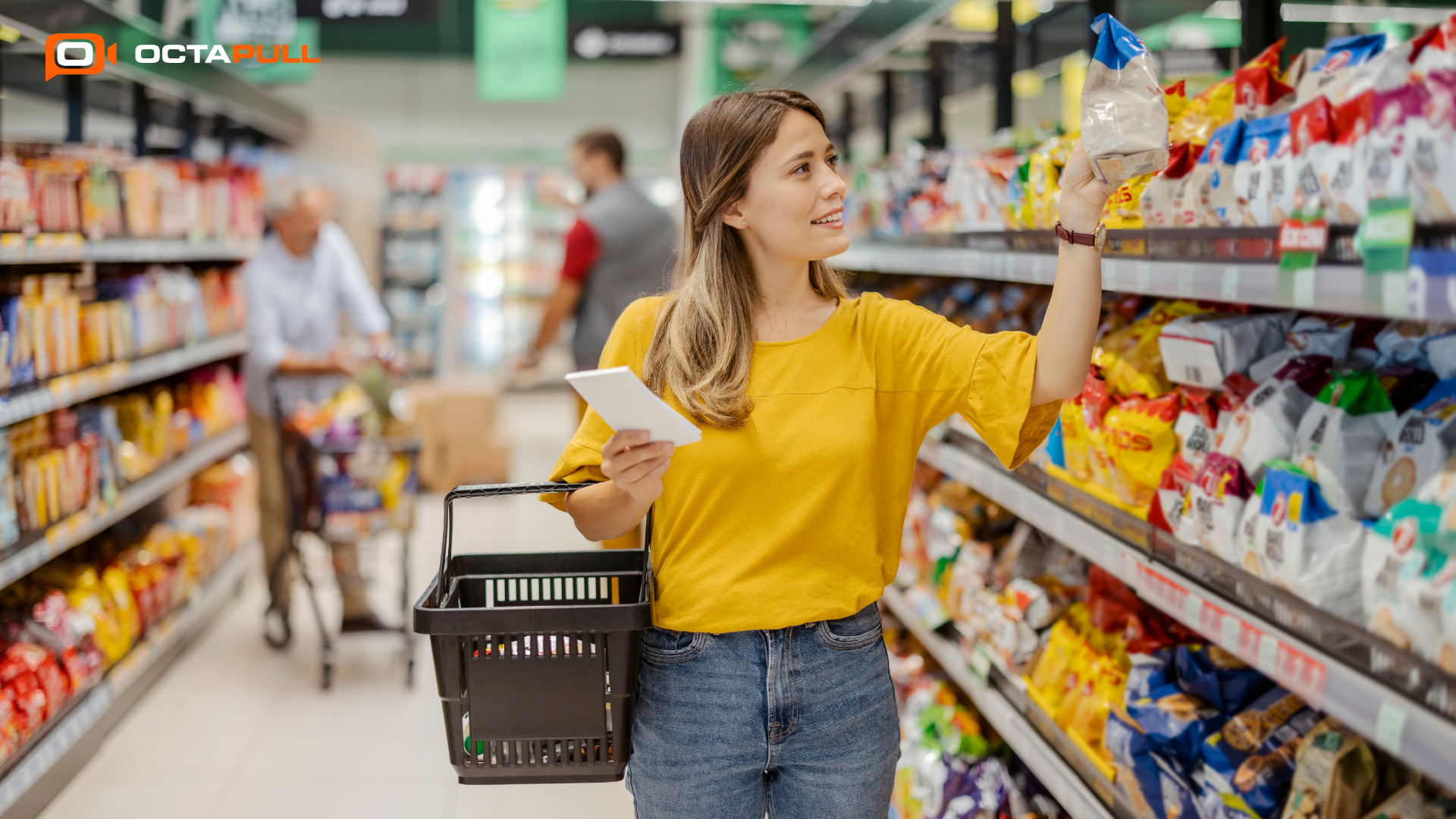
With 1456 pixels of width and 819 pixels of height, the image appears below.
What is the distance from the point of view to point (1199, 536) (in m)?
1.62

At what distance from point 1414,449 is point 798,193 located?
83 centimetres

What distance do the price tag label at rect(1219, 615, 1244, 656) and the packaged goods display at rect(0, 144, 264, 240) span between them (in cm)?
303

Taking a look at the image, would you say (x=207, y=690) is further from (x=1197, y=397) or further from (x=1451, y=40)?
(x=1451, y=40)

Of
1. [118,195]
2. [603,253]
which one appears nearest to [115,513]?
[118,195]

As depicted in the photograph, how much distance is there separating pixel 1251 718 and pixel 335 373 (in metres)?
3.75

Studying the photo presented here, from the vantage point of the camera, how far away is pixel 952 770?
8.94 ft

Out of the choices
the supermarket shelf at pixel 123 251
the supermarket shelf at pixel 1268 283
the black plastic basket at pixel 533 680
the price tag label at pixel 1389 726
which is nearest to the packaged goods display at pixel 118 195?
the supermarket shelf at pixel 123 251

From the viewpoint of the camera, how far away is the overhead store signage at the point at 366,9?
6676 mm

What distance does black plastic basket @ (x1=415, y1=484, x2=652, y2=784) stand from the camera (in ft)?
4.85

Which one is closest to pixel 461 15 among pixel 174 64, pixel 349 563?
pixel 174 64

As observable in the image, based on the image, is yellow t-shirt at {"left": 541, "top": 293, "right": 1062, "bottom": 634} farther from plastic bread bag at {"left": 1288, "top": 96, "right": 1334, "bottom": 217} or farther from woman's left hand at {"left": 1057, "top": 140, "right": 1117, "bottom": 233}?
plastic bread bag at {"left": 1288, "top": 96, "right": 1334, "bottom": 217}

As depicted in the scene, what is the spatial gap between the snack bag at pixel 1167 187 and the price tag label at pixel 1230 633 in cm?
60

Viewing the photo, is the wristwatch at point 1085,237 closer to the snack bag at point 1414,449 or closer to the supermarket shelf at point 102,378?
the snack bag at point 1414,449

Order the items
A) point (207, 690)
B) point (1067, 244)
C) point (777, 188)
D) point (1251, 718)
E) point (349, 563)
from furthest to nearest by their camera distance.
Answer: point (349, 563) < point (207, 690) < point (1251, 718) < point (777, 188) < point (1067, 244)
